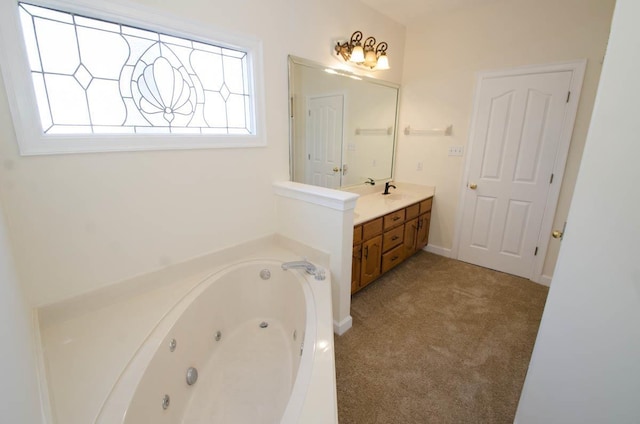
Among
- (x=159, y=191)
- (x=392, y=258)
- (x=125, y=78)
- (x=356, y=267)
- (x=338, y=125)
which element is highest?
(x=125, y=78)

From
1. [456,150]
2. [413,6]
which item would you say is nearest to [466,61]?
[413,6]

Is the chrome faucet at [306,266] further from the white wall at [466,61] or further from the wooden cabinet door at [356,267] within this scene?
the white wall at [466,61]

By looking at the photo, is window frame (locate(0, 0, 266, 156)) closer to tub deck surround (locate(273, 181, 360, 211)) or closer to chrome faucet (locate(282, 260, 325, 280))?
tub deck surround (locate(273, 181, 360, 211))

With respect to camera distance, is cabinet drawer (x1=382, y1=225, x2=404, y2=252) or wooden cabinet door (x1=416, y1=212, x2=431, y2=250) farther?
wooden cabinet door (x1=416, y1=212, x2=431, y2=250)

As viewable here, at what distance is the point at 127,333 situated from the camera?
131 cm

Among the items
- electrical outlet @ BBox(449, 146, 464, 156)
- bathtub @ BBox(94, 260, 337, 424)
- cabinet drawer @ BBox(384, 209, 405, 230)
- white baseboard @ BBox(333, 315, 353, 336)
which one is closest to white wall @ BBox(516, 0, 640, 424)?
bathtub @ BBox(94, 260, 337, 424)

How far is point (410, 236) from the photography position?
9.75ft

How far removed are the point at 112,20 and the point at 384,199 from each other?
2498 mm

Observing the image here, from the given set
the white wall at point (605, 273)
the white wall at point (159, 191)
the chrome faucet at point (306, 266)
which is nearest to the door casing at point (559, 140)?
the white wall at point (159, 191)

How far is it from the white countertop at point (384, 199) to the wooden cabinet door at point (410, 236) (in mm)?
238

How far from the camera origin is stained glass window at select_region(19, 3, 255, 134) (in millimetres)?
1277

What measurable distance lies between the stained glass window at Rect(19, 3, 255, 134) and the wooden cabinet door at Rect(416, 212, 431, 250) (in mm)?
2234

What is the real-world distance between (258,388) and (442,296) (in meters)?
1.76

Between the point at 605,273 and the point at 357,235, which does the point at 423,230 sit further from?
the point at 605,273
